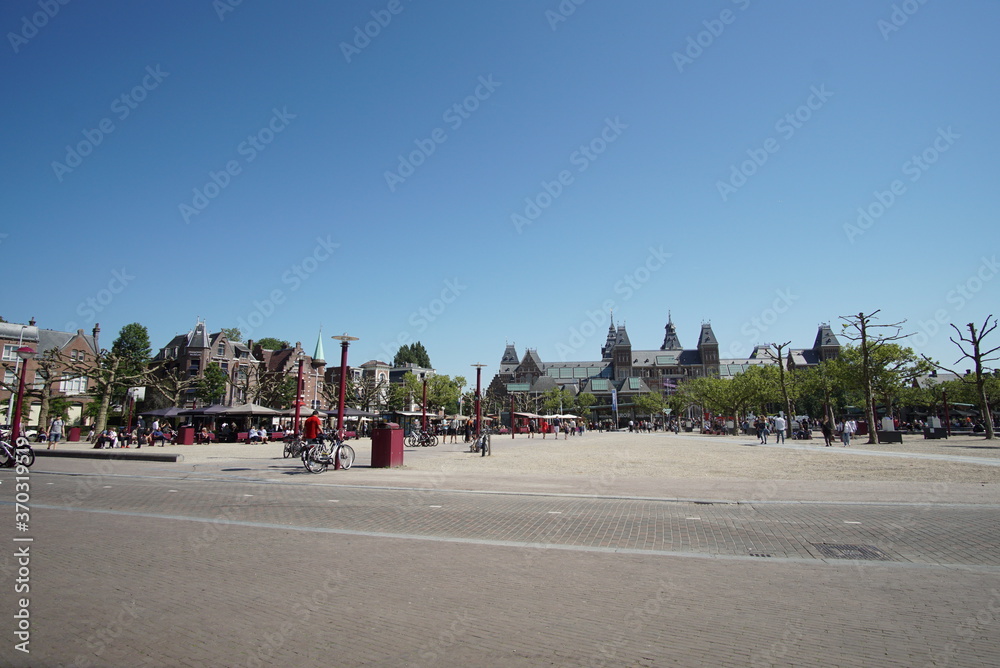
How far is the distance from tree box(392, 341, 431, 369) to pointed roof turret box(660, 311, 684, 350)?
68.1 meters

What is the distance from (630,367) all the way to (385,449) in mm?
134887

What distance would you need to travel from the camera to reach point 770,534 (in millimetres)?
7973

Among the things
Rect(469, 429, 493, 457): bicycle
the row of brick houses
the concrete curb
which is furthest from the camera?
the row of brick houses

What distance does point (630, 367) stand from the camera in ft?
483

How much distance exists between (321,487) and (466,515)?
5.30 metres

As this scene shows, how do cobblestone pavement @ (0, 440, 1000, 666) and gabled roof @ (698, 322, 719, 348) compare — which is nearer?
cobblestone pavement @ (0, 440, 1000, 666)

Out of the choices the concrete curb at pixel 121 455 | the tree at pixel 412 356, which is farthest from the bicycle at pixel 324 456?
the tree at pixel 412 356

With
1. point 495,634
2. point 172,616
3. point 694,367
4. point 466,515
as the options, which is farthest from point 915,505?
point 694,367

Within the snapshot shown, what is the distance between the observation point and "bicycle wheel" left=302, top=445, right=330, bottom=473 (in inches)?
645

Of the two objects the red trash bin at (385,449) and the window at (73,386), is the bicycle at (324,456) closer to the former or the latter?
the red trash bin at (385,449)

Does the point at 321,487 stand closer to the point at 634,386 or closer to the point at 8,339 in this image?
the point at 8,339

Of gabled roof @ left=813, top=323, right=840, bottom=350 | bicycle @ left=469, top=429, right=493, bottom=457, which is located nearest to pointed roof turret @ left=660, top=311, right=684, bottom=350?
gabled roof @ left=813, top=323, right=840, bottom=350

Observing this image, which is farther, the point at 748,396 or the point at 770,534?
the point at 748,396

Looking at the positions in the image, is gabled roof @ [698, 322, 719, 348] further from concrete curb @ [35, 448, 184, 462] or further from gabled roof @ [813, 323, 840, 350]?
concrete curb @ [35, 448, 184, 462]
